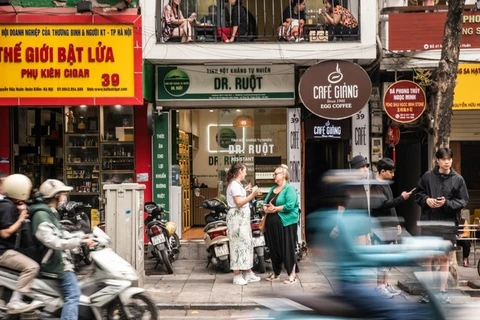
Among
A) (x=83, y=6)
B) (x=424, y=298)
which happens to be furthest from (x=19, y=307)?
(x=83, y=6)

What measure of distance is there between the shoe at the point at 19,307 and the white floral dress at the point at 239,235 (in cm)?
402

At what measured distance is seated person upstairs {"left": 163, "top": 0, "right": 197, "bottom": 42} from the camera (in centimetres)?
1293

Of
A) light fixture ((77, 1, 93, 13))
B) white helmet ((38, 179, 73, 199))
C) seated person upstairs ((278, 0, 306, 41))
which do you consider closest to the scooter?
white helmet ((38, 179, 73, 199))

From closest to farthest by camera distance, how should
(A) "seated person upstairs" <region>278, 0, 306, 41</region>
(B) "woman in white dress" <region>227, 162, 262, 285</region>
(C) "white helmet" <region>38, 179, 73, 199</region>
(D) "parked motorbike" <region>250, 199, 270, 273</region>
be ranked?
(C) "white helmet" <region>38, 179, 73, 199</region> < (B) "woman in white dress" <region>227, 162, 262, 285</region> < (D) "parked motorbike" <region>250, 199, 270, 273</region> < (A) "seated person upstairs" <region>278, 0, 306, 41</region>

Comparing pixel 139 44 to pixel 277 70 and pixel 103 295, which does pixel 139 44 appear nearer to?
pixel 277 70

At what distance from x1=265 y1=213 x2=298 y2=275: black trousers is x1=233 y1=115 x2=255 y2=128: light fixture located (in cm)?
368

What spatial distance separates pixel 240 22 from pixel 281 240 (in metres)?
5.42

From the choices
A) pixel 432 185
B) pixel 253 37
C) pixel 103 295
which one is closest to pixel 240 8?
pixel 253 37

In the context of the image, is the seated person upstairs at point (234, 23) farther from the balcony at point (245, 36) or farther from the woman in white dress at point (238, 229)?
the woman in white dress at point (238, 229)

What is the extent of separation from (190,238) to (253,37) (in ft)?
15.2

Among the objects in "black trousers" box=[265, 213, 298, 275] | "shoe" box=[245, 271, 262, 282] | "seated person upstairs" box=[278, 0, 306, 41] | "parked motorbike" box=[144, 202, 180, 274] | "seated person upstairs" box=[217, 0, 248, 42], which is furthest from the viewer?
"seated person upstairs" box=[217, 0, 248, 42]

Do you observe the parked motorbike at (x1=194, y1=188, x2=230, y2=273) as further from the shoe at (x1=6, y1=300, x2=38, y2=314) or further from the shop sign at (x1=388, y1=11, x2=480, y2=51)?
the shop sign at (x1=388, y1=11, x2=480, y2=51)

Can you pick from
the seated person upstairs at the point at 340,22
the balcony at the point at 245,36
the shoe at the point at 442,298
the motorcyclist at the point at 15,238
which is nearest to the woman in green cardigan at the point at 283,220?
the balcony at the point at 245,36

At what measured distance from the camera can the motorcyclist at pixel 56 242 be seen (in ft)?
21.4
